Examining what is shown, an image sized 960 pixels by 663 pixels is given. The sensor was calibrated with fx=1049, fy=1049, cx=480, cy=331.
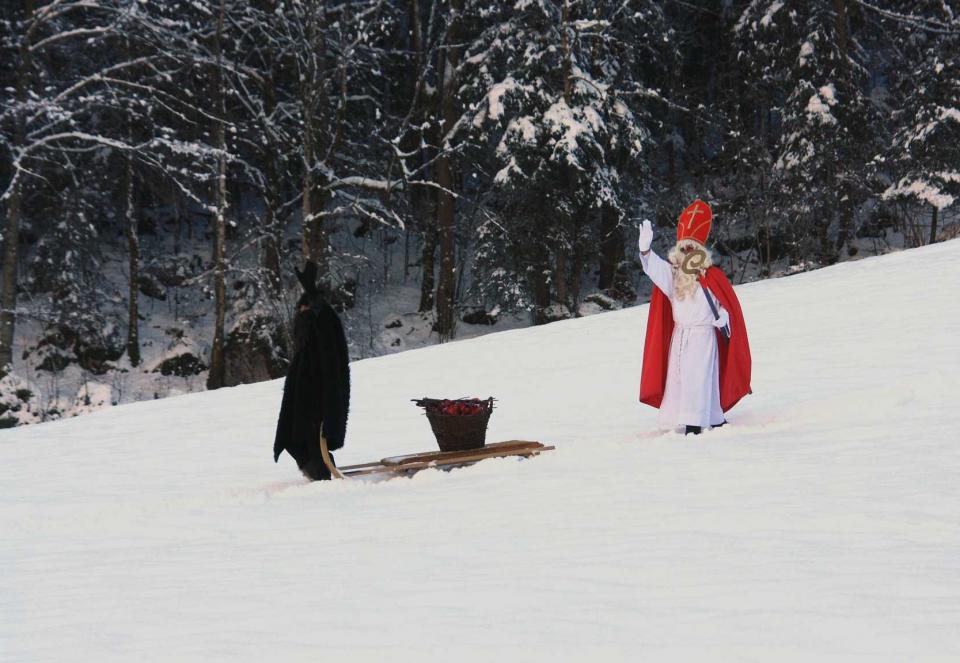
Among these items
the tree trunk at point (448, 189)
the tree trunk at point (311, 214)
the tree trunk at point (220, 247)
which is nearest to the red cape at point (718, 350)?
the tree trunk at point (311, 214)

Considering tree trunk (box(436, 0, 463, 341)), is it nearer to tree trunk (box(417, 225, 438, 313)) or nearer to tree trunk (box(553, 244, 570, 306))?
tree trunk (box(417, 225, 438, 313))

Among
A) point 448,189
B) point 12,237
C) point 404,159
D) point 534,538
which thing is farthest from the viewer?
point 448,189

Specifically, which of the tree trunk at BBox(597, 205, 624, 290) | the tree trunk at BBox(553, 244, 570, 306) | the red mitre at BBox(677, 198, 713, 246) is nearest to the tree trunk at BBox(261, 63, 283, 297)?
the tree trunk at BBox(553, 244, 570, 306)

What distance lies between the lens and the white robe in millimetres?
9109

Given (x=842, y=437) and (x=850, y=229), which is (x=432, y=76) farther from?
(x=842, y=437)

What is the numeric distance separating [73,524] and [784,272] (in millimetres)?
23639

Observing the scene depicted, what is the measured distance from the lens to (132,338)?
25281mm

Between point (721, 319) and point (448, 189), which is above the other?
point (448, 189)

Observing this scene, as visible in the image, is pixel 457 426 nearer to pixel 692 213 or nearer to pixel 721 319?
pixel 721 319

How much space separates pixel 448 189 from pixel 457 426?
56.5ft

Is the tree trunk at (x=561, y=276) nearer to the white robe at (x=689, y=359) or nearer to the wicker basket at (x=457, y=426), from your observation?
the white robe at (x=689, y=359)

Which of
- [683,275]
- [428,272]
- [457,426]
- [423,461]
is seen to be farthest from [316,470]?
[428,272]

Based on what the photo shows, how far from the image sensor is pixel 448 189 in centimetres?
2548

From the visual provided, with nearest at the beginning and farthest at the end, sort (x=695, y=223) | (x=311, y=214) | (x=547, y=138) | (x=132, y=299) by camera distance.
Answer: (x=695, y=223) → (x=311, y=214) → (x=547, y=138) → (x=132, y=299)
